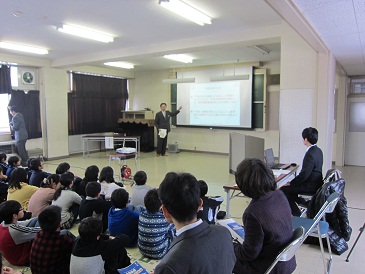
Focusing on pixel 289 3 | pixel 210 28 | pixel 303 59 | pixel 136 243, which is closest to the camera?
pixel 289 3

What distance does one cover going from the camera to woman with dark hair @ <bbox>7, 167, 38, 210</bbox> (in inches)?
131

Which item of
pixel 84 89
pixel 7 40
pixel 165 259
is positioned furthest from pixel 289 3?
pixel 84 89

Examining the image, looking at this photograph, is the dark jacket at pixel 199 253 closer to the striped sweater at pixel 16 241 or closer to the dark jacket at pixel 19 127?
the striped sweater at pixel 16 241

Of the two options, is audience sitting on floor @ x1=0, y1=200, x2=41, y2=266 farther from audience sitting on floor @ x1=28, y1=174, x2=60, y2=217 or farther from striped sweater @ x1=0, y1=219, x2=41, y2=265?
audience sitting on floor @ x1=28, y1=174, x2=60, y2=217

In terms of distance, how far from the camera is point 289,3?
7.42ft

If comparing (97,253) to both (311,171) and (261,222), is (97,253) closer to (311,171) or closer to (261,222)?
(261,222)

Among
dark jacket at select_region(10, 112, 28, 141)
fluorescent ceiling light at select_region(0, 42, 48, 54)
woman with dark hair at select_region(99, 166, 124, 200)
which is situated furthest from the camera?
dark jacket at select_region(10, 112, 28, 141)

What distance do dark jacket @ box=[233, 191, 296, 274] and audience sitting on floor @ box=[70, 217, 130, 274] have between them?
0.94 m

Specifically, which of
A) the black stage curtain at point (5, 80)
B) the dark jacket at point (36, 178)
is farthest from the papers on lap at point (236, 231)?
the black stage curtain at point (5, 80)

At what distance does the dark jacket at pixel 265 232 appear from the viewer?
1.52 metres

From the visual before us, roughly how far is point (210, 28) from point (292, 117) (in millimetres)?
2010

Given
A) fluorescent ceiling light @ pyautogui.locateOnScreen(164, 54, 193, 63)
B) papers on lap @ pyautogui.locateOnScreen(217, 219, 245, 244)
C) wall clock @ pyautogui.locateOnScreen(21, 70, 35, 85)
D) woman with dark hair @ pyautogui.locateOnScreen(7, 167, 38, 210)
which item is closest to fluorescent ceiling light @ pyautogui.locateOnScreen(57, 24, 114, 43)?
fluorescent ceiling light @ pyautogui.locateOnScreen(164, 54, 193, 63)

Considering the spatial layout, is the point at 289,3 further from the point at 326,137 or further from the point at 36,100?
the point at 36,100

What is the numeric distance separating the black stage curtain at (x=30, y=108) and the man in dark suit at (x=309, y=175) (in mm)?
6992
